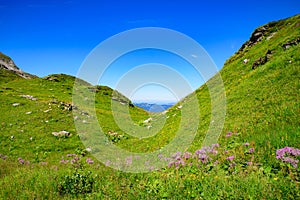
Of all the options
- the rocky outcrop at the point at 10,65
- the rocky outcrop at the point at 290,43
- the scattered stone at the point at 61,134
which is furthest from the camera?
the rocky outcrop at the point at 10,65

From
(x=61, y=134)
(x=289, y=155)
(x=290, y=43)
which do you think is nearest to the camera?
(x=289, y=155)

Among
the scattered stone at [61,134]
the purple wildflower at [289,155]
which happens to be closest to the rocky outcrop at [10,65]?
the scattered stone at [61,134]

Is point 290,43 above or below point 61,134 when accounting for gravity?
above

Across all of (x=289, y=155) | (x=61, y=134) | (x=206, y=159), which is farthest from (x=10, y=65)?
(x=289, y=155)

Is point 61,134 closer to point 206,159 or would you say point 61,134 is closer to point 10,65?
point 206,159

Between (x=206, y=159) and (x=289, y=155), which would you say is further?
(x=206, y=159)

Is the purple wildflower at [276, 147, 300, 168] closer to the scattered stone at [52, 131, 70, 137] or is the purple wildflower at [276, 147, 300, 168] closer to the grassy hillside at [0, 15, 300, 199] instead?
the grassy hillside at [0, 15, 300, 199]

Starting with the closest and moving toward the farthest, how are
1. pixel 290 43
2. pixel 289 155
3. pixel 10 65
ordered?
1. pixel 289 155
2. pixel 290 43
3. pixel 10 65

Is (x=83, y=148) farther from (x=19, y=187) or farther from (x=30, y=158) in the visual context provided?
(x=19, y=187)

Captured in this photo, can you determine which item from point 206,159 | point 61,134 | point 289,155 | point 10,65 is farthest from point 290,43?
point 10,65

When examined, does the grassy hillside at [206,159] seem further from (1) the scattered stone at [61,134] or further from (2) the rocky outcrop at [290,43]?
(1) the scattered stone at [61,134]

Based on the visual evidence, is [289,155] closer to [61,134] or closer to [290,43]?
[290,43]

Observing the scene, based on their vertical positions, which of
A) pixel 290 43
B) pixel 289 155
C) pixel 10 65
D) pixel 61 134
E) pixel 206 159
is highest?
pixel 10 65

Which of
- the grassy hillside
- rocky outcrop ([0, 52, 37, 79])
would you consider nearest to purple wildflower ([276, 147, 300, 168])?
the grassy hillside
